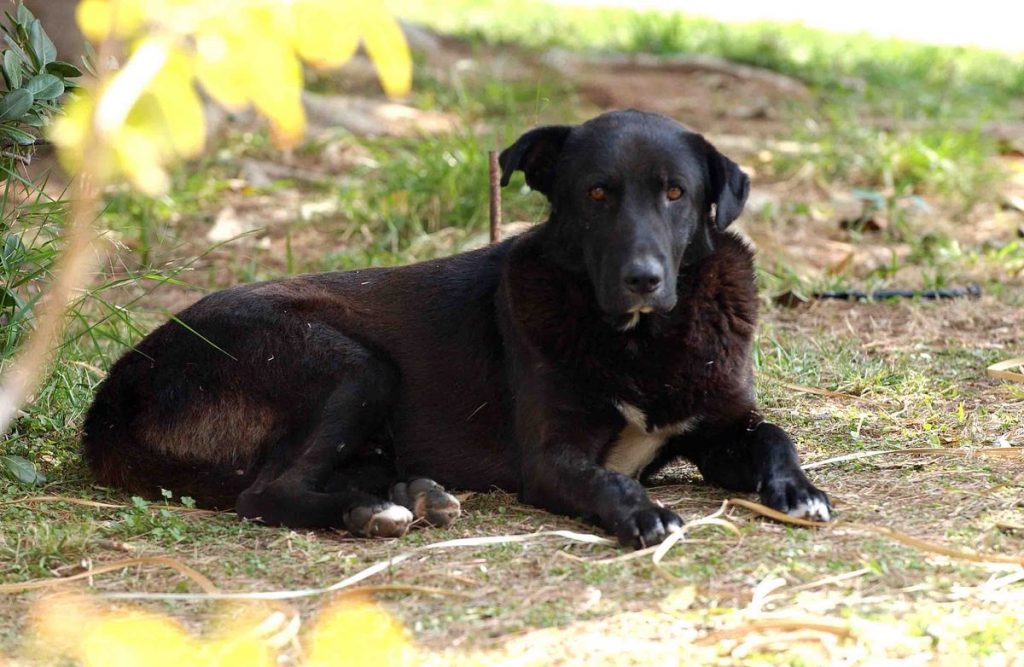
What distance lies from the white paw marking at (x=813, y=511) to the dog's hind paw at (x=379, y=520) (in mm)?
1010

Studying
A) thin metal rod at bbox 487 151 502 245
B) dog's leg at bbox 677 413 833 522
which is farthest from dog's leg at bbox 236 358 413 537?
thin metal rod at bbox 487 151 502 245

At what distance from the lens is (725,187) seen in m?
3.64

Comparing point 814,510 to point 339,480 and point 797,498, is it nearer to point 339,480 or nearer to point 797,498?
point 797,498

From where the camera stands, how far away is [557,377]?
3.61 meters

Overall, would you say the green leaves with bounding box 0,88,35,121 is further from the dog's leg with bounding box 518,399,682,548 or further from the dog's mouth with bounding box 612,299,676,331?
the dog's mouth with bounding box 612,299,676,331

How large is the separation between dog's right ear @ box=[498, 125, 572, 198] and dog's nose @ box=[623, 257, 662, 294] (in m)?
0.53

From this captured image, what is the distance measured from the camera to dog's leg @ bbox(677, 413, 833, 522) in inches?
129

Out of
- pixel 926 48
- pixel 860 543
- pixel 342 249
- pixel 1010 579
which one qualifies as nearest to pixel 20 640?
pixel 860 543

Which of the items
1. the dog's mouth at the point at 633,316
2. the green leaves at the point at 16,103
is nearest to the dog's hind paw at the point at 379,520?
the dog's mouth at the point at 633,316

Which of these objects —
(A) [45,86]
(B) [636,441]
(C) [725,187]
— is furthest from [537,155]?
(A) [45,86]

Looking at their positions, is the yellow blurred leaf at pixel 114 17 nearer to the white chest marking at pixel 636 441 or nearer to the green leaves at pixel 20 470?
the white chest marking at pixel 636 441

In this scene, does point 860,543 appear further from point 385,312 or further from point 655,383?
point 385,312

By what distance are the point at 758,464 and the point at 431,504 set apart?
0.90 metres

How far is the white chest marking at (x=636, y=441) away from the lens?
360cm
